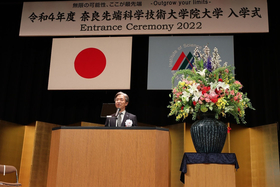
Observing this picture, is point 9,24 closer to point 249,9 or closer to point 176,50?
point 176,50

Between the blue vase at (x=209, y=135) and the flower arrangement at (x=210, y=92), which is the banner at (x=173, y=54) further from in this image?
the blue vase at (x=209, y=135)

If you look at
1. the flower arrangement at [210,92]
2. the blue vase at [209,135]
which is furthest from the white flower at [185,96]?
the blue vase at [209,135]

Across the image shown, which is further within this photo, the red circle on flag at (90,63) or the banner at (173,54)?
the red circle on flag at (90,63)

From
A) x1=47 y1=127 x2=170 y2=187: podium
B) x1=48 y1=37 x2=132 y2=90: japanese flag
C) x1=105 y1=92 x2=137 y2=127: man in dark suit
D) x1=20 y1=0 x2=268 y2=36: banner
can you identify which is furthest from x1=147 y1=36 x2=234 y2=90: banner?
x1=47 y1=127 x2=170 y2=187: podium

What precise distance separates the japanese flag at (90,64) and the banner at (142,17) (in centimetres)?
19

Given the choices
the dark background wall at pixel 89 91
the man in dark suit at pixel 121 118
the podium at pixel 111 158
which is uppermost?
the dark background wall at pixel 89 91

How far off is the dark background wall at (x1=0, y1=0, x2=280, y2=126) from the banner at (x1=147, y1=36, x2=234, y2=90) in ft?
1.55

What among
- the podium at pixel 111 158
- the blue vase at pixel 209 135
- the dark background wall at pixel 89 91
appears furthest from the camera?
the dark background wall at pixel 89 91

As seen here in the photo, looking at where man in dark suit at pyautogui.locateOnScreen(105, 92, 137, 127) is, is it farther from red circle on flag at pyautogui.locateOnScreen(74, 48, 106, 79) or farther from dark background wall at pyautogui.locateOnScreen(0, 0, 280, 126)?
dark background wall at pyautogui.locateOnScreen(0, 0, 280, 126)

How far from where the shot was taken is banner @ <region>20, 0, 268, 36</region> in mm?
5730

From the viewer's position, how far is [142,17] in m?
5.96

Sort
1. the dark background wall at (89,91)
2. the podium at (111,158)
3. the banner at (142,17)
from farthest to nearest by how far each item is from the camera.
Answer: the dark background wall at (89,91) < the banner at (142,17) < the podium at (111,158)

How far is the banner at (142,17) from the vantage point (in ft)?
18.8

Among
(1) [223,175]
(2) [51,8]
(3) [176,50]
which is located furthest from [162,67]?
(1) [223,175]
